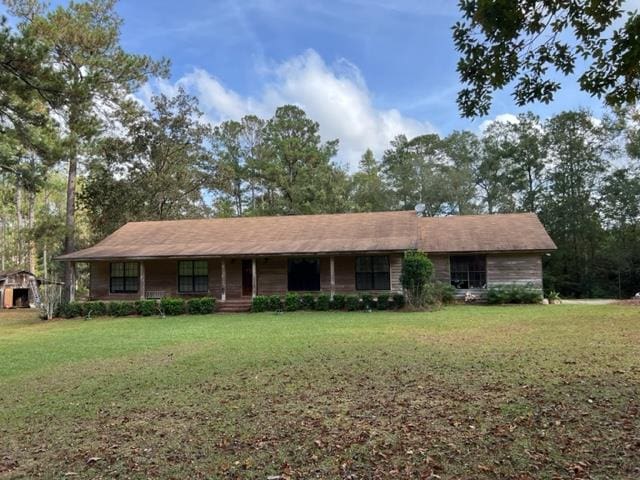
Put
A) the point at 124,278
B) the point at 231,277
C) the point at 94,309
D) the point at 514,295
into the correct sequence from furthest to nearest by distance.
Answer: the point at 124,278 → the point at 231,277 → the point at 514,295 → the point at 94,309

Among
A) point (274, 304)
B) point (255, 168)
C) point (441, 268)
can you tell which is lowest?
point (274, 304)

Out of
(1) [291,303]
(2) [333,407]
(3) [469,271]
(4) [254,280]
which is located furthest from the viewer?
(3) [469,271]

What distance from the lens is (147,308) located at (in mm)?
18781

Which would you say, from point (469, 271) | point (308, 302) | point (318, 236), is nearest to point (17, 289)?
point (318, 236)

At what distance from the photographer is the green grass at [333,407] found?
399 cm

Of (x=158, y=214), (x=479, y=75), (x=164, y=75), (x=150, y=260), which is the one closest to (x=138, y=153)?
(x=158, y=214)

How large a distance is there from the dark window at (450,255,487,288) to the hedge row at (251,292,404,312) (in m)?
4.10

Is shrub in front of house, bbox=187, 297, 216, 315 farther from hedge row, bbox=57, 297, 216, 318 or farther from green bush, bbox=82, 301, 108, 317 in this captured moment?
green bush, bbox=82, 301, 108, 317

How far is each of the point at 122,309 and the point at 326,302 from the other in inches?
315

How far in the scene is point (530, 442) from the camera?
13.7ft

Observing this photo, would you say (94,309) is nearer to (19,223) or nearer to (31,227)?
(31,227)

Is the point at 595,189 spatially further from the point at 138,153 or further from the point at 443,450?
the point at 443,450

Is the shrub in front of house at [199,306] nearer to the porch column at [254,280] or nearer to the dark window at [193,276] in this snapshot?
the porch column at [254,280]

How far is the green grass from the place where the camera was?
399 cm
